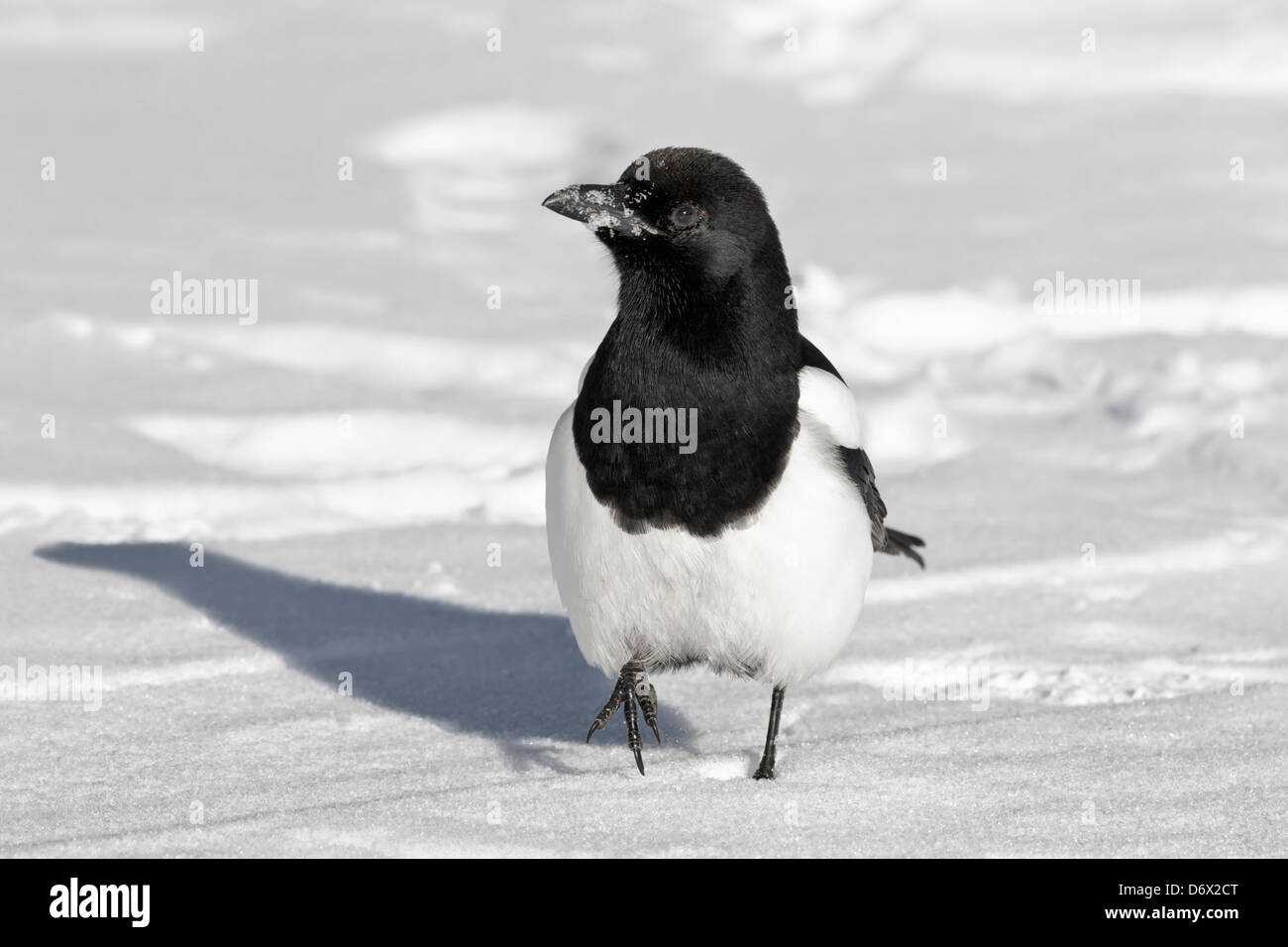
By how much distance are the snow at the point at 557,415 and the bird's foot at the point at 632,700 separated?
103 mm

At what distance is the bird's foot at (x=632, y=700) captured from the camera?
335 cm

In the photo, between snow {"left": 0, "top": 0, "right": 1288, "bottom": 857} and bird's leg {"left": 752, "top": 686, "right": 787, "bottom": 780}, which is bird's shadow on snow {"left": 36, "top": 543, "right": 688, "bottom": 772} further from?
bird's leg {"left": 752, "top": 686, "right": 787, "bottom": 780}

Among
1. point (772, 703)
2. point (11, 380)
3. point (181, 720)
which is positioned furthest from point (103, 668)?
point (11, 380)

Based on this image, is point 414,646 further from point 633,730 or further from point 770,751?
point 770,751

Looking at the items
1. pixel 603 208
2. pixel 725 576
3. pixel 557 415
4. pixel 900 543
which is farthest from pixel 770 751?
pixel 557 415

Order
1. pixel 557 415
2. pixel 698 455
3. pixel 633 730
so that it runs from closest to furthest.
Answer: pixel 698 455
pixel 633 730
pixel 557 415

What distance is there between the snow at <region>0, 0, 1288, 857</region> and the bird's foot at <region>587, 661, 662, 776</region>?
0.10 m

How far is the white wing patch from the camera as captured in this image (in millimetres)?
3363

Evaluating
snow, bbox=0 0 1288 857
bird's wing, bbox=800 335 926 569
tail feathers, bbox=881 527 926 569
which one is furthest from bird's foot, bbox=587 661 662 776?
tail feathers, bbox=881 527 926 569

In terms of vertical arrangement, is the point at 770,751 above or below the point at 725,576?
below

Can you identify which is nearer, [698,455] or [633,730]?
[698,455]

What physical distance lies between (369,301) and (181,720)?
4.03 m

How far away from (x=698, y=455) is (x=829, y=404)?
372 mm

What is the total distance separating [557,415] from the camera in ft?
20.3
